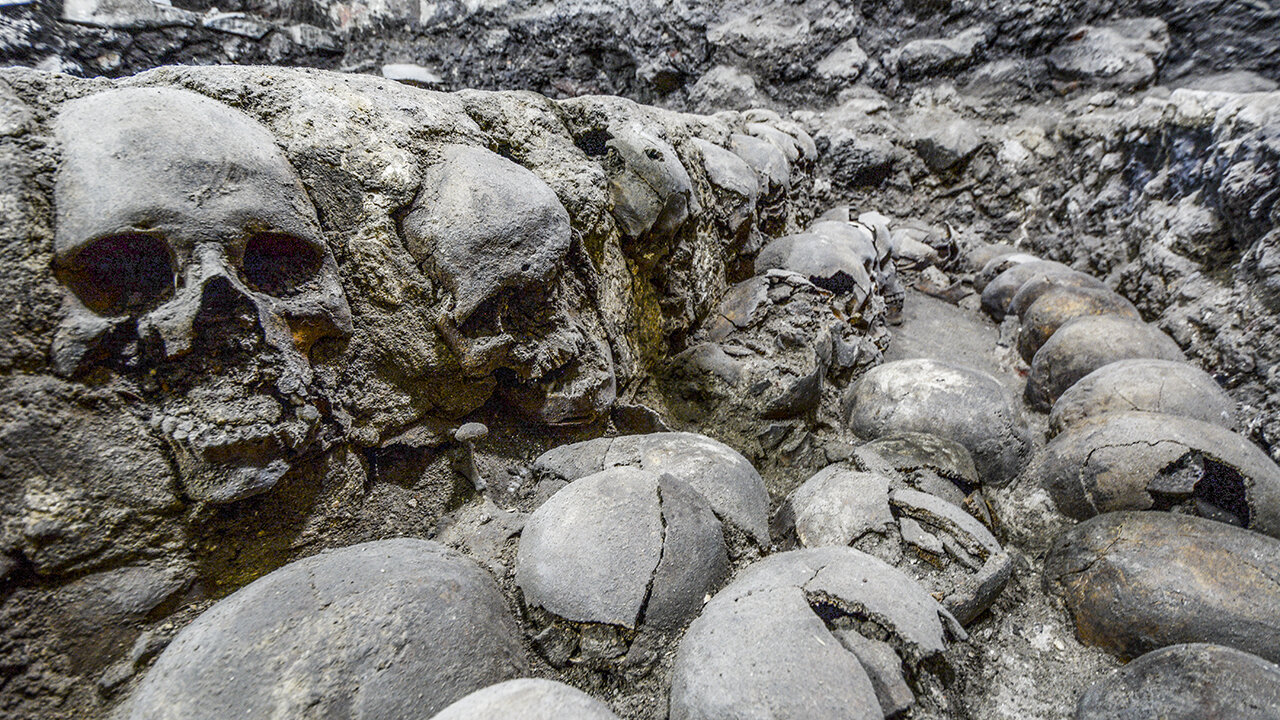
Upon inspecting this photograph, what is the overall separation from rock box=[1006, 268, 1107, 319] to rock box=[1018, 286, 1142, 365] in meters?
0.11

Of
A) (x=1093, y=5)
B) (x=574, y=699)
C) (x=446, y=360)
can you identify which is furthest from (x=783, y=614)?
(x=1093, y=5)

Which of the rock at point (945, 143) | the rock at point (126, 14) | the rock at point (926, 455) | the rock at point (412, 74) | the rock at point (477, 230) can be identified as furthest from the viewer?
the rock at point (945, 143)

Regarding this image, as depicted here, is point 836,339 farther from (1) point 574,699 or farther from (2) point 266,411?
(2) point 266,411

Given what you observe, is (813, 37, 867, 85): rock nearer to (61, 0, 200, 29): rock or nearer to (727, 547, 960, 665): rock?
(61, 0, 200, 29): rock

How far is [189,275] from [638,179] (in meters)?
1.52

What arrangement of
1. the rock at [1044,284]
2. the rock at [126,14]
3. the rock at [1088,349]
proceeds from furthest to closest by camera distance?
1. the rock at [1044,284]
2. the rock at [126,14]
3. the rock at [1088,349]

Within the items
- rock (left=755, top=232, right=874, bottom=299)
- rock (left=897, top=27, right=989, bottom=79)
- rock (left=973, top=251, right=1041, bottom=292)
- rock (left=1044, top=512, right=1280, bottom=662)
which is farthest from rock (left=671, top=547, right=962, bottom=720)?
rock (left=897, top=27, right=989, bottom=79)

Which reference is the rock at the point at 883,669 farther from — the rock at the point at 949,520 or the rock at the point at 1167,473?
the rock at the point at 1167,473

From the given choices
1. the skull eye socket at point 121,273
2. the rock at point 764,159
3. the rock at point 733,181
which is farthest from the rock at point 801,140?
the skull eye socket at point 121,273

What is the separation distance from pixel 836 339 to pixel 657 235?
1.16 metres

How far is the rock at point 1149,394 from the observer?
6.87ft

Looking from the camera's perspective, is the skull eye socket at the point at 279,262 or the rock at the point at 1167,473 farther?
the rock at the point at 1167,473

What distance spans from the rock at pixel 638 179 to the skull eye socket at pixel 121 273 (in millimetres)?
1444

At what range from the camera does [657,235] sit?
7.68 ft
